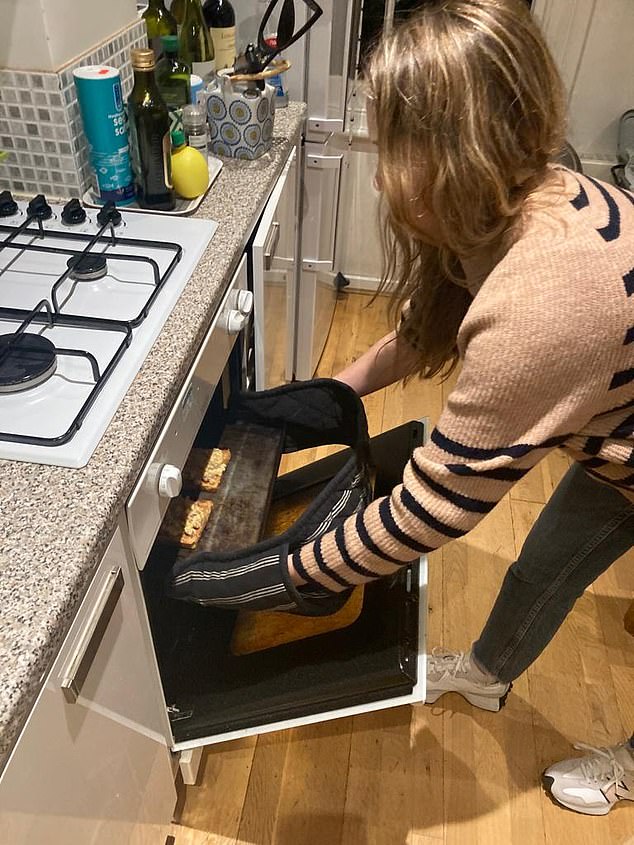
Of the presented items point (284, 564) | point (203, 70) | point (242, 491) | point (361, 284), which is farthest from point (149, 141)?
point (361, 284)

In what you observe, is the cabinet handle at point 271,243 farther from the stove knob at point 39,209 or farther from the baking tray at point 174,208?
the stove knob at point 39,209

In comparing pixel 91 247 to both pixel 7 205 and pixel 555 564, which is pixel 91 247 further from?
pixel 555 564

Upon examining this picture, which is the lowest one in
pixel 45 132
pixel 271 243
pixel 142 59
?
pixel 271 243

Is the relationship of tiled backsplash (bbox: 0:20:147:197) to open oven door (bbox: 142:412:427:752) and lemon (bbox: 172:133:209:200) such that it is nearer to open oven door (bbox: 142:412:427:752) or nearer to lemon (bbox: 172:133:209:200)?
lemon (bbox: 172:133:209:200)

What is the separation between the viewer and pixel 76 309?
2.86 feet

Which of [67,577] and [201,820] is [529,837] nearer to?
[201,820]

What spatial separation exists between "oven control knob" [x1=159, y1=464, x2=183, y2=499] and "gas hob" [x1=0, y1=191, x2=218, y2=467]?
0.10m

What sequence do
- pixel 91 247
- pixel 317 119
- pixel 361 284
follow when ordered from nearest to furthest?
1. pixel 91 247
2. pixel 317 119
3. pixel 361 284

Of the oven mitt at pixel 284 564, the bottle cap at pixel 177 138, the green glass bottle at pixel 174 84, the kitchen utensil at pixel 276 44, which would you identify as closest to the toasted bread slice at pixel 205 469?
the oven mitt at pixel 284 564

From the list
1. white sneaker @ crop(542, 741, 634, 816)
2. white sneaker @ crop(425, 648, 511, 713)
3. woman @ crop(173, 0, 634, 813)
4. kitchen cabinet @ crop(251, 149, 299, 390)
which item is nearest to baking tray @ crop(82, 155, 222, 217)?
kitchen cabinet @ crop(251, 149, 299, 390)

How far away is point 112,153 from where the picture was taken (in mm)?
Result: 1092

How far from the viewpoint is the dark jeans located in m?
1.03

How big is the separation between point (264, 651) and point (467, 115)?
0.76m

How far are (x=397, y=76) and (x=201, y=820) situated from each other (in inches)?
47.5
